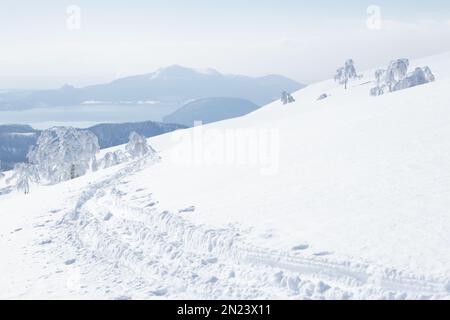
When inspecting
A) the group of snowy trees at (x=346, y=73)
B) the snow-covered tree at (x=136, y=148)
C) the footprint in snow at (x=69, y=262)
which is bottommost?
the footprint in snow at (x=69, y=262)

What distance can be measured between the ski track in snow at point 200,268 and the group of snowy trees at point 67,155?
193 ft

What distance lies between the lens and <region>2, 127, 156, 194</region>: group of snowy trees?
79431mm

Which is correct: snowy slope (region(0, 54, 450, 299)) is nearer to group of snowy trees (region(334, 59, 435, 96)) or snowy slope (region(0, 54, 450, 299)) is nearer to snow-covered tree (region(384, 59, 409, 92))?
group of snowy trees (region(334, 59, 435, 96))

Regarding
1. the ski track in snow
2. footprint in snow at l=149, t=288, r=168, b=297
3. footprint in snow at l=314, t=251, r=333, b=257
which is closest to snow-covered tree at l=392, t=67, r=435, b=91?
the ski track in snow

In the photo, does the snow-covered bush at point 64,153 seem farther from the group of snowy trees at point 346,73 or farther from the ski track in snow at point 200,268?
the group of snowy trees at point 346,73

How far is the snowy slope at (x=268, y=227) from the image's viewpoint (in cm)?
1363

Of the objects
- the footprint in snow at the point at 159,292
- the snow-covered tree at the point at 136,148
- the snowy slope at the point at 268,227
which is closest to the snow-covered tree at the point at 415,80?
the snow-covered tree at the point at 136,148

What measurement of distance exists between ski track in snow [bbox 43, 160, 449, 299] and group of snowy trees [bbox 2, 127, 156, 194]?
58858 millimetres

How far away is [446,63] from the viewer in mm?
126125
